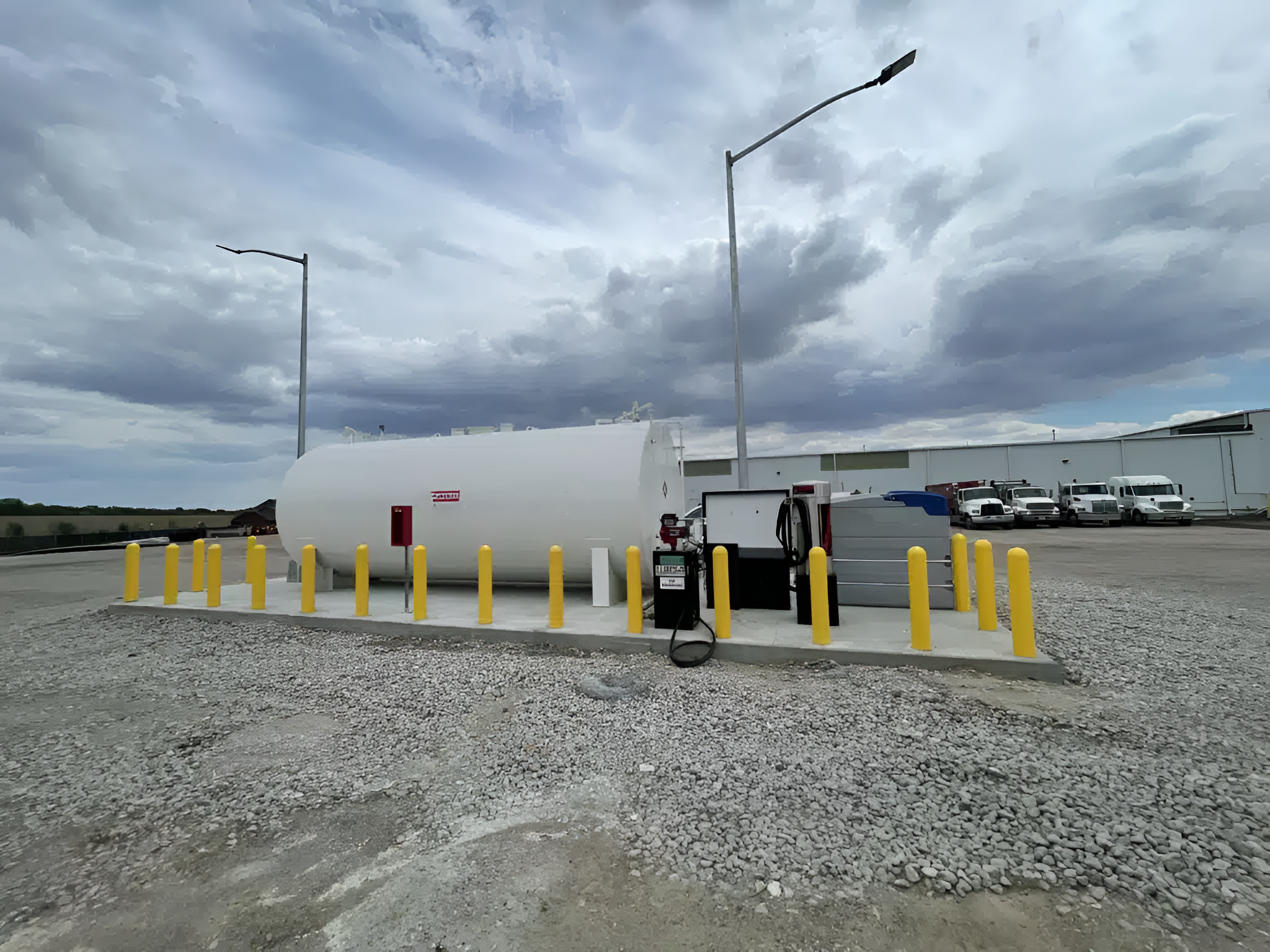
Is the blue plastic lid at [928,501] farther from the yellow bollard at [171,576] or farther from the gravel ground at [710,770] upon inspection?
the yellow bollard at [171,576]

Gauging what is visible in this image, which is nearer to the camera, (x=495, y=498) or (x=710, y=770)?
(x=710, y=770)

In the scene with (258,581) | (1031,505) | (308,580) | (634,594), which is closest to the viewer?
(634,594)

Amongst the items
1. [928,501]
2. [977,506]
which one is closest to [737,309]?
[928,501]

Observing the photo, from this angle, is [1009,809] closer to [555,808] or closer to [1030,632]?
[555,808]

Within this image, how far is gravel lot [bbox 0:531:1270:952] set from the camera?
2641 millimetres

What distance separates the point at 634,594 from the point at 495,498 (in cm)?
363

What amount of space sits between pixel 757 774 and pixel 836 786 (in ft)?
1.57

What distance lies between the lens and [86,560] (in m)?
23.2

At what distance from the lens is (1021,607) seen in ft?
20.1

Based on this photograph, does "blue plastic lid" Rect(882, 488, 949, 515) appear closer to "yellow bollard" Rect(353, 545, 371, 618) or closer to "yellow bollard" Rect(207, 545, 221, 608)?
"yellow bollard" Rect(353, 545, 371, 618)

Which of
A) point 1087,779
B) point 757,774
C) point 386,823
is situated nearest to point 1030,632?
point 1087,779

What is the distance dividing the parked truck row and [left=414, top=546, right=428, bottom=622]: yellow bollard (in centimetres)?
2648

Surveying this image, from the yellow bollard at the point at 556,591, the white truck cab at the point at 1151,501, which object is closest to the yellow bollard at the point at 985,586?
the yellow bollard at the point at 556,591

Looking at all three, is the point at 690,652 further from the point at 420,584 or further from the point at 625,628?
the point at 420,584
